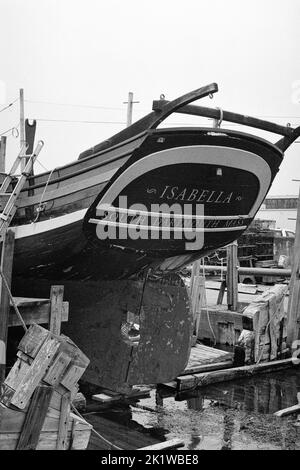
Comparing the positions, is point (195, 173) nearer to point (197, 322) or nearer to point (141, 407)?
point (141, 407)

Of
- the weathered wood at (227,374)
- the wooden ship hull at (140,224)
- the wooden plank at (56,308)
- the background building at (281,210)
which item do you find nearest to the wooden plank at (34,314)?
the wooden plank at (56,308)

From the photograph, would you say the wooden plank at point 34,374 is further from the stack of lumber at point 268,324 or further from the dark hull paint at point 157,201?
the stack of lumber at point 268,324

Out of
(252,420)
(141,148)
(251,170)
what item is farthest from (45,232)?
(252,420)

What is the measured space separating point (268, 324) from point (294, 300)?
0.64m

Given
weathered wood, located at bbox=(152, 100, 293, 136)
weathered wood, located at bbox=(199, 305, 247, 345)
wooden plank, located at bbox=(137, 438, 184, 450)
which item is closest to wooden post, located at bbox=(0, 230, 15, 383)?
wooden plank, located at bbox=(137, 438, 184, 450)

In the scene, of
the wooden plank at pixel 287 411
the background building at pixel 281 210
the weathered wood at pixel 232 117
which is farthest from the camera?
the background building at pixel 281 210

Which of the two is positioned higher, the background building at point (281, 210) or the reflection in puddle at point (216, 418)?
the background building at point (281, 210)

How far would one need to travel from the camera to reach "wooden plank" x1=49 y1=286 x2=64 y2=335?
4.84 m

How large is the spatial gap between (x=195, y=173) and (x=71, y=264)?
5.57 feet

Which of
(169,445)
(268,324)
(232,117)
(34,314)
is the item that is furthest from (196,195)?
(268,324)

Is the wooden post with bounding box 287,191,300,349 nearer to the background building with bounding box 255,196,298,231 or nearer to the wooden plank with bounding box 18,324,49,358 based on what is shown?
the wooden plank with bounding box 18,324,49,358

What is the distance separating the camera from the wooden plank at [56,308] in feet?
15.9

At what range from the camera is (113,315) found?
596 centimetres

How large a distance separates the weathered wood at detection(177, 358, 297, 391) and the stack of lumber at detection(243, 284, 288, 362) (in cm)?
25
